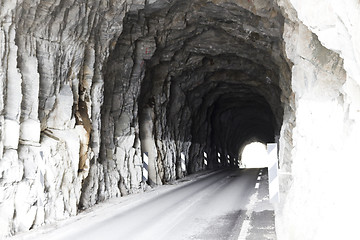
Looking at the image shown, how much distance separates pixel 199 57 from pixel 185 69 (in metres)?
1.24

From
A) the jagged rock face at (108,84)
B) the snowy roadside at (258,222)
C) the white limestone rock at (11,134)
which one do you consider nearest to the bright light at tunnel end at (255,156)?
the jagged rock face at (108,84)

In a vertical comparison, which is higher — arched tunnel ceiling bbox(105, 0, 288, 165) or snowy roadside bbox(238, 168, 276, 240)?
arched tunnel ceiling bbox(105, 0, 288, 165)

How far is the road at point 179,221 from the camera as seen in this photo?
7477 millimetres

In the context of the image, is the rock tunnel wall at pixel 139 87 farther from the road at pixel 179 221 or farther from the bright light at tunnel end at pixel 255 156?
the bright light at tunnel end at pixel 255 156

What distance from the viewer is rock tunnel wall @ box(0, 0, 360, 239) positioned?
6.27 metres

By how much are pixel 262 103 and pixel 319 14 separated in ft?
94.0

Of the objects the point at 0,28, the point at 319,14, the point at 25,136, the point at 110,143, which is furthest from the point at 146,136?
the point at 319,14

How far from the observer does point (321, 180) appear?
5855 mm

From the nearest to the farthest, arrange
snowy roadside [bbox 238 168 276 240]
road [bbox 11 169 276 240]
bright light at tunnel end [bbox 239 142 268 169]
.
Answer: snowy roadside [bbox 238 168 276 240], road [bbox 11 169 276 240], bright light at tunnel end [bbox 239 142 268 169]

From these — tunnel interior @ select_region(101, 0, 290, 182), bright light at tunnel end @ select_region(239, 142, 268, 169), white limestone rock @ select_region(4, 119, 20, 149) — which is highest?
tunnel interior @ select_region(101, 0, 290, 182)

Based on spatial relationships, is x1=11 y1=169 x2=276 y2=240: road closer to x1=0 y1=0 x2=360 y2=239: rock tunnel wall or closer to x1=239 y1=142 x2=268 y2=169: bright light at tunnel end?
x1=0 y1=0 x2=360 y2=239: rock tunnel wall

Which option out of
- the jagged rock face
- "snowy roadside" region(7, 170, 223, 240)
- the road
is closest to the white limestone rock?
the jagged rock face

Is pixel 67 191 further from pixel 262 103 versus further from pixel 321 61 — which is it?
pixel 262 103

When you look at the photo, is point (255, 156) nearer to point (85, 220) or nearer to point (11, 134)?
point (85, 220)
